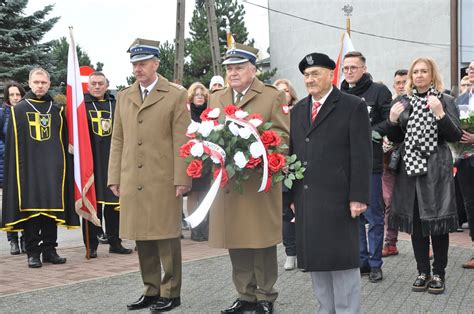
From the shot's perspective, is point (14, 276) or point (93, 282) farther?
point (14, 276)

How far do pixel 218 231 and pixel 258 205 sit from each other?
386 millimetres

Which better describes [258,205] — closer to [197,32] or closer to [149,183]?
[149,183]

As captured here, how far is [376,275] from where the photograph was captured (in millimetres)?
6402

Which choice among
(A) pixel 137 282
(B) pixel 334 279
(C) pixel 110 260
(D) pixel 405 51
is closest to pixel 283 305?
(B) pixel 334 279

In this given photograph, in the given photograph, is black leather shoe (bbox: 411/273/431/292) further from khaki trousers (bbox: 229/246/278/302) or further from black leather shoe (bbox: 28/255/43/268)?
black leather shoe (bbox: 28/255/43/268)

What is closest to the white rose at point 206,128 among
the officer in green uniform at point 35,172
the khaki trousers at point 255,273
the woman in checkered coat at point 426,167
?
the khaki trousers at point 255,273

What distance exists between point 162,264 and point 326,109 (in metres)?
2.16

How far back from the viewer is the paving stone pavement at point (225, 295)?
554cm

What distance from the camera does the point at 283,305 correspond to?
5637 millimetres

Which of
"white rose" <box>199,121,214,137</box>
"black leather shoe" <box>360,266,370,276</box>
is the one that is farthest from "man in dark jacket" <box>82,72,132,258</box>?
"white rose" <box>199,121,214,137</box>

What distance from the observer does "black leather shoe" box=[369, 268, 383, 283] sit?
6.38 metres

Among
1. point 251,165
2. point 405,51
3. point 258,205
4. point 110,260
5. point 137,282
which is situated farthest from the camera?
point 405,51

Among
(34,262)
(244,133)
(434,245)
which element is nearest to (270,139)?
(244,133)

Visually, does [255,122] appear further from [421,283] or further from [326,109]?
[421,283]
